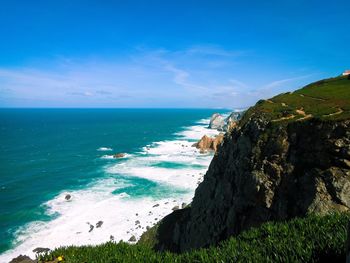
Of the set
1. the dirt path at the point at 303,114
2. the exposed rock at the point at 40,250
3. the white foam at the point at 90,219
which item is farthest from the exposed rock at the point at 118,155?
the dirt path at the point at 303,114

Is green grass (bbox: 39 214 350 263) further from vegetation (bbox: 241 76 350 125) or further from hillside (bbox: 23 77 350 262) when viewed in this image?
vegetation (bbox: 241 76 350 125)

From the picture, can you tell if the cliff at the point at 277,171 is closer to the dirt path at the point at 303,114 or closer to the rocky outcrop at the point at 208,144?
the dirt path at the point at 303,114

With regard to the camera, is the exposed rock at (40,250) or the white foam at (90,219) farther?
the white foam at (90,219)

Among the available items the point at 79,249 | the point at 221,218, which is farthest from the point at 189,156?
the point at 79,249

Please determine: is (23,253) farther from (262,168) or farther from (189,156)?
(189,156)

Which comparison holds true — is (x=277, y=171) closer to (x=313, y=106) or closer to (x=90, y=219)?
(x=313, y=106)

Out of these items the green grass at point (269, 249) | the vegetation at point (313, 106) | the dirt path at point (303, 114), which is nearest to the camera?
the green grass at point (269, 249)

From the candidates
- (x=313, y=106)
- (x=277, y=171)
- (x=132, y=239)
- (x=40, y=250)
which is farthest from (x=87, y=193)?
(x=313, y=106)
